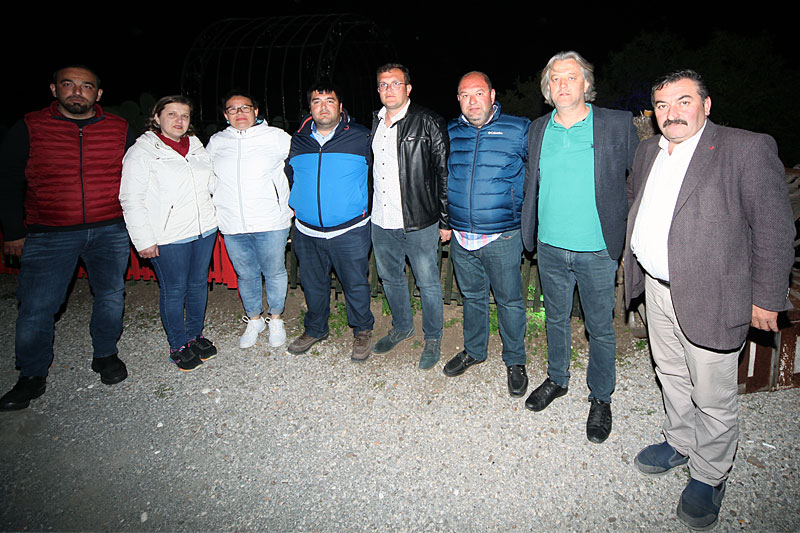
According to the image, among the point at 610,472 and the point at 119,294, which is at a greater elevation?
the point at 119,294

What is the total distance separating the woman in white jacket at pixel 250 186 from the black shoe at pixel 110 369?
1.33m

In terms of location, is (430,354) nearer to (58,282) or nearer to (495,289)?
(495,289)

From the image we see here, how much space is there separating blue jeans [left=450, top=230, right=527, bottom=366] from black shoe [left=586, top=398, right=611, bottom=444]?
2.15ft

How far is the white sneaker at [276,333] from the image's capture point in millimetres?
4605

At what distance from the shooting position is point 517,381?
12.4 feet

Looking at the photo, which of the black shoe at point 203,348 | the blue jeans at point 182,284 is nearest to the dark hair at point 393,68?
the blue jeans at point 182,284

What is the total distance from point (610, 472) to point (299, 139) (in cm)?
347

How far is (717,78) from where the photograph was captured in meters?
12.2

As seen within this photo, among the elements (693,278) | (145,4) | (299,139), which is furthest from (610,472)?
(145,4)

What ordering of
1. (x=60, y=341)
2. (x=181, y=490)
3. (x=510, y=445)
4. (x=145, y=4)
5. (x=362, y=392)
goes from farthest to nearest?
1. (x=145, y=4)
2. (x=60, y=341)
3. (x=362, y=392)
4. (x=510, y=445)
5. (x=181, y=490)

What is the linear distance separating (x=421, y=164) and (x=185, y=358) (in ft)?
9.12

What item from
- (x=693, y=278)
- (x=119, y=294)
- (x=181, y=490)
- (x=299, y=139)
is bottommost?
(x=181, y=490)

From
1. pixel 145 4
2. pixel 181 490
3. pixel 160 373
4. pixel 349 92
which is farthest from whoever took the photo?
pixel 145 4

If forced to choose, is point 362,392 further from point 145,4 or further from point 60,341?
point 145,4
